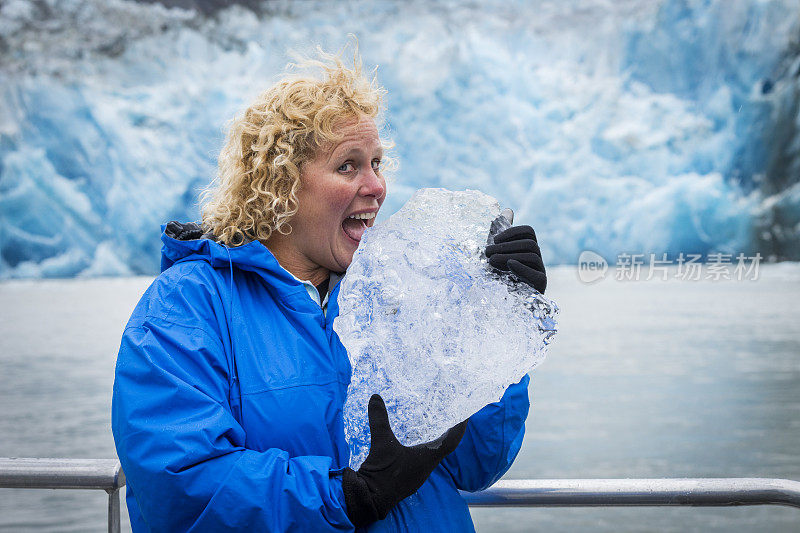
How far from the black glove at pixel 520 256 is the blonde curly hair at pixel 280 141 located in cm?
27

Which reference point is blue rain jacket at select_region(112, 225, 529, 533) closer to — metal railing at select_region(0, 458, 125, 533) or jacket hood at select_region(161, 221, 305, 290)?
jacket hood at select_region(161, 221, 305, 290)

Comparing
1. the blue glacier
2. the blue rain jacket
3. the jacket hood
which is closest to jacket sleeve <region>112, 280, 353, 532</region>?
the blue rain jacket

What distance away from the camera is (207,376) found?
32.9 inches

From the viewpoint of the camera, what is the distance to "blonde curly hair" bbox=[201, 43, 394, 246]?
1.00m

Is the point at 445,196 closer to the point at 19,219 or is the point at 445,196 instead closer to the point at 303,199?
the point at 303,199

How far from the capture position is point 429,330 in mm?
949

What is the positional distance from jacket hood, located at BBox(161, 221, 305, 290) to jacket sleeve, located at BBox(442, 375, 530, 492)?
1.02 ft

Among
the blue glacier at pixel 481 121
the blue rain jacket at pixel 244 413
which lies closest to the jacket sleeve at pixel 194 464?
the blue rain jacket at pixel 244 413

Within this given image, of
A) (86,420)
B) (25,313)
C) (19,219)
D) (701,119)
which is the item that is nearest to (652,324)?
(701,119)

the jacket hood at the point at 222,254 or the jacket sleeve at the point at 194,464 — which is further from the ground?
the jacket hood at the point at 222,254

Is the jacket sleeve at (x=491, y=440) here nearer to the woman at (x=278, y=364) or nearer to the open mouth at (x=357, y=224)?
the woman at (x=278, y=364)

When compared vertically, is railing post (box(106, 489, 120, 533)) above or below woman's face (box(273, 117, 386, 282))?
below

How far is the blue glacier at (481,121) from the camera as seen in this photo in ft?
51.4

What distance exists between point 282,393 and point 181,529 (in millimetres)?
187
